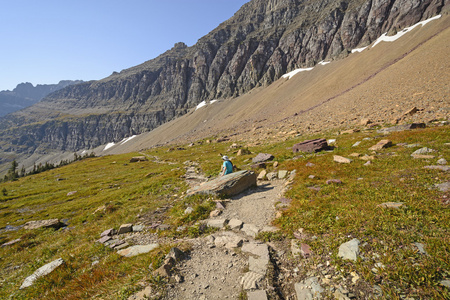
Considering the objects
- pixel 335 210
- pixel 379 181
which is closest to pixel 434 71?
pixel 379 181

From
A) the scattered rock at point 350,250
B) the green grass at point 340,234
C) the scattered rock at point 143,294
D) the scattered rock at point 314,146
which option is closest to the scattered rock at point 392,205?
the green grass at point 340,234

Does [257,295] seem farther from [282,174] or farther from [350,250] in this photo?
[282,174]

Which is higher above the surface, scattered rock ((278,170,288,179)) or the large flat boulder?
the large flat boulder

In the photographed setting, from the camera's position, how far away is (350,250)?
5.89m

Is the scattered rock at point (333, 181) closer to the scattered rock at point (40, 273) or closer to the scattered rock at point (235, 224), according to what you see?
the scattered rock at point (235, 224)

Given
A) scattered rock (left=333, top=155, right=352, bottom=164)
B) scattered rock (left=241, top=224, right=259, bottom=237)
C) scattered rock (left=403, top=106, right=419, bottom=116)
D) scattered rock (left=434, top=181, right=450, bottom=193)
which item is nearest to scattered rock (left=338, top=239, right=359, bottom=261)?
scattered rock (left=241, top=224, right=259, bottom=237)

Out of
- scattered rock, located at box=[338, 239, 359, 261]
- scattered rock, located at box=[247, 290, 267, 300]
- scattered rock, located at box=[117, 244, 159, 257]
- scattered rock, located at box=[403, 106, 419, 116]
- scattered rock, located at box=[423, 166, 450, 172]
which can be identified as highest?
scattered rock, located at box=[403, 106, 419, 116]

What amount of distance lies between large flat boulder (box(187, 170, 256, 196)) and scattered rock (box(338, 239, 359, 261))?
8245 mm

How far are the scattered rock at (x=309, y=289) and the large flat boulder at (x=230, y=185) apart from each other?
27.3 ft

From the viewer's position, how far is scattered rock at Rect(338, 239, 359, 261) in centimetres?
570

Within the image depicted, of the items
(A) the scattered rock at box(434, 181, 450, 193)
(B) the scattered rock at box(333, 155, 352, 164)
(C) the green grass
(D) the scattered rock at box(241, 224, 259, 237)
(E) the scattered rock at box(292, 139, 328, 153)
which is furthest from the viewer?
(E) the scattered rock at box(292, 139, 328, 153)

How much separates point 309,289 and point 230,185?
28.7 ft

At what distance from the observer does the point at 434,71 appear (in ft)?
128

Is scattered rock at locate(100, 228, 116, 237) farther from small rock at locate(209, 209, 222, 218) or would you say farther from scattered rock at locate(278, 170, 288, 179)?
scattered rock at locate(278, 170, 288, 179)
